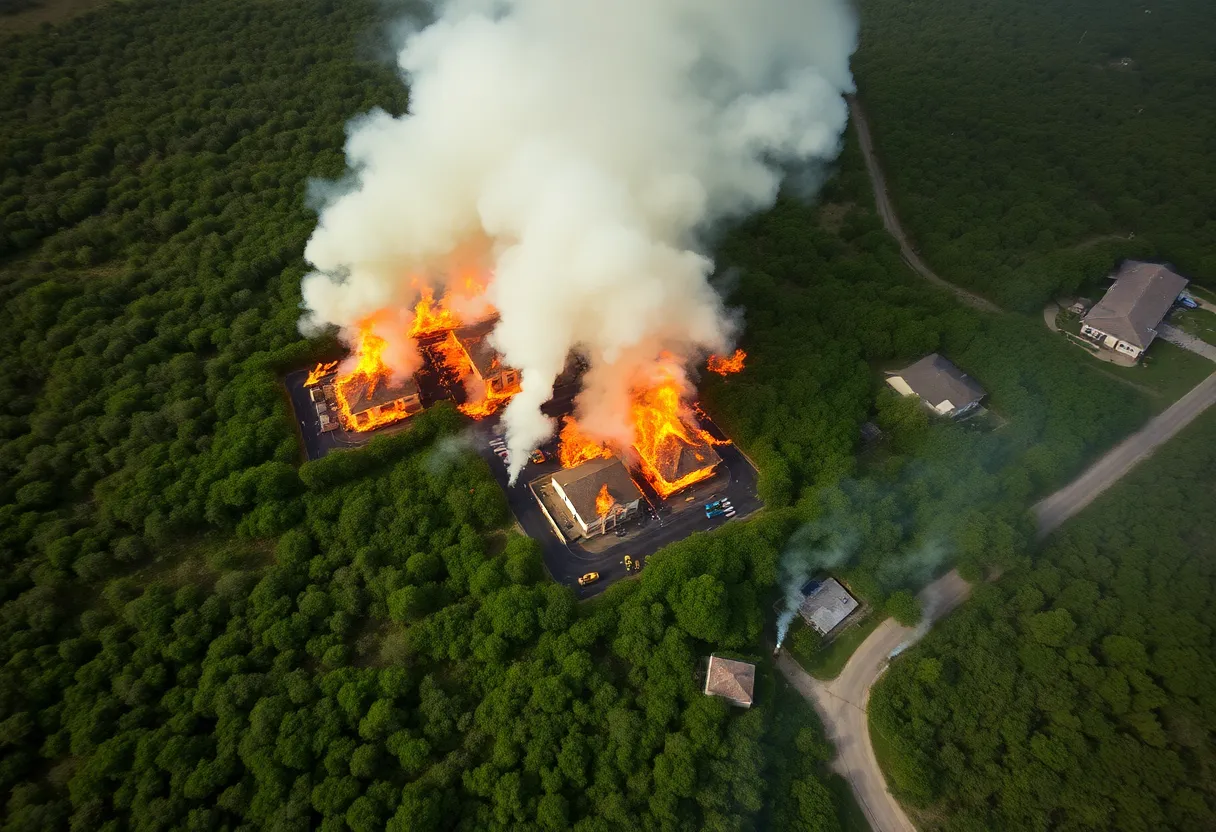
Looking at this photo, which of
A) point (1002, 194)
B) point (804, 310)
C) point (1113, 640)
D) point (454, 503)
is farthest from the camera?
point (1002, 194)

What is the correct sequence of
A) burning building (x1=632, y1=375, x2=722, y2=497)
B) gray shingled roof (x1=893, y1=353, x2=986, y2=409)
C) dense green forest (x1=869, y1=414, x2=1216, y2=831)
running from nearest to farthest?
1. dense green forest (x1=869, y1=414, x2=1216, y2=831)
2. burning building (x1=632, y1=375, x2=722, y2=497)
3. gray shingled roof (x1=893, y1=353, x2=986, y2=409)

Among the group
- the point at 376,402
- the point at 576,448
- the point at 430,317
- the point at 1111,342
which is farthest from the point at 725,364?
the point at 1111,342

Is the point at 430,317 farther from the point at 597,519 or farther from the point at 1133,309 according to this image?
the point at 1133,309

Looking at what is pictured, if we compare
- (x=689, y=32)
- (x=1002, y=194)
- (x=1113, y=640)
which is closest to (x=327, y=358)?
(x=689, y=32)

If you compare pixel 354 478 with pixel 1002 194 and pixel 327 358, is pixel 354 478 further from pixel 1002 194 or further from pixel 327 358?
pixel 1002 194

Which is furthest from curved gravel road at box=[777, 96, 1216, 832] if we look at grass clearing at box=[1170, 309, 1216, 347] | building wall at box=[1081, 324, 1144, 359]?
grass clearing at box=[1170, 309, 1216, 347]

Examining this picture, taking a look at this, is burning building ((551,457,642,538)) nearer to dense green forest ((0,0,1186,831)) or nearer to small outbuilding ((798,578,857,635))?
dense green forest ((0,0,1186,831))
